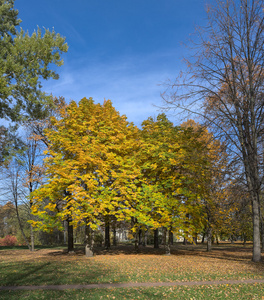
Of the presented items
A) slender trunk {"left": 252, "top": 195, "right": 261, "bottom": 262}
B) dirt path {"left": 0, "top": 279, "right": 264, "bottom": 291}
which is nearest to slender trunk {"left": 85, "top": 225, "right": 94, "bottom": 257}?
dirt path {"left": 0, "top": 279, "right": 264, "bottom": 291}

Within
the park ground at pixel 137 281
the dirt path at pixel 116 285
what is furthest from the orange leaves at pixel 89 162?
the dirt path at pixel 116 285

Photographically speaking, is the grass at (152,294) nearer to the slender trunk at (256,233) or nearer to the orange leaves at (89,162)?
the slender trunk at (256,233)

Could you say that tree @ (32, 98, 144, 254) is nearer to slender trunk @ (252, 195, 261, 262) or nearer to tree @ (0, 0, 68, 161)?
tree @ (0, 0, 68, 161)

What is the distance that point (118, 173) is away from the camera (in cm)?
1630

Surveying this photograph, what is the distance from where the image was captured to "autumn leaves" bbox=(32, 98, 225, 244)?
596 inches

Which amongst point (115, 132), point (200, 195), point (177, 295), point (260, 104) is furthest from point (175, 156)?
point (177, 295)

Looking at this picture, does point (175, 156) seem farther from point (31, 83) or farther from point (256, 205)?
point (31, 83)

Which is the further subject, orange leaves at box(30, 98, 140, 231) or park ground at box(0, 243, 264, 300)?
orange leaves at box(30, 98, 140, 231)

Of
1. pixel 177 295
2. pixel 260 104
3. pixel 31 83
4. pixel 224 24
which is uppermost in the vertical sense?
pixel 224 24

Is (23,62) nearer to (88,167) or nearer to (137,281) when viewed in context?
(88,167)

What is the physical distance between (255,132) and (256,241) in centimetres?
637

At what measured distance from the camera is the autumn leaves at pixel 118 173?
49.7ft

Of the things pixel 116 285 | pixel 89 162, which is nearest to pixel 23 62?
pixel 89 162

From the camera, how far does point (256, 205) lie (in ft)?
45.5
